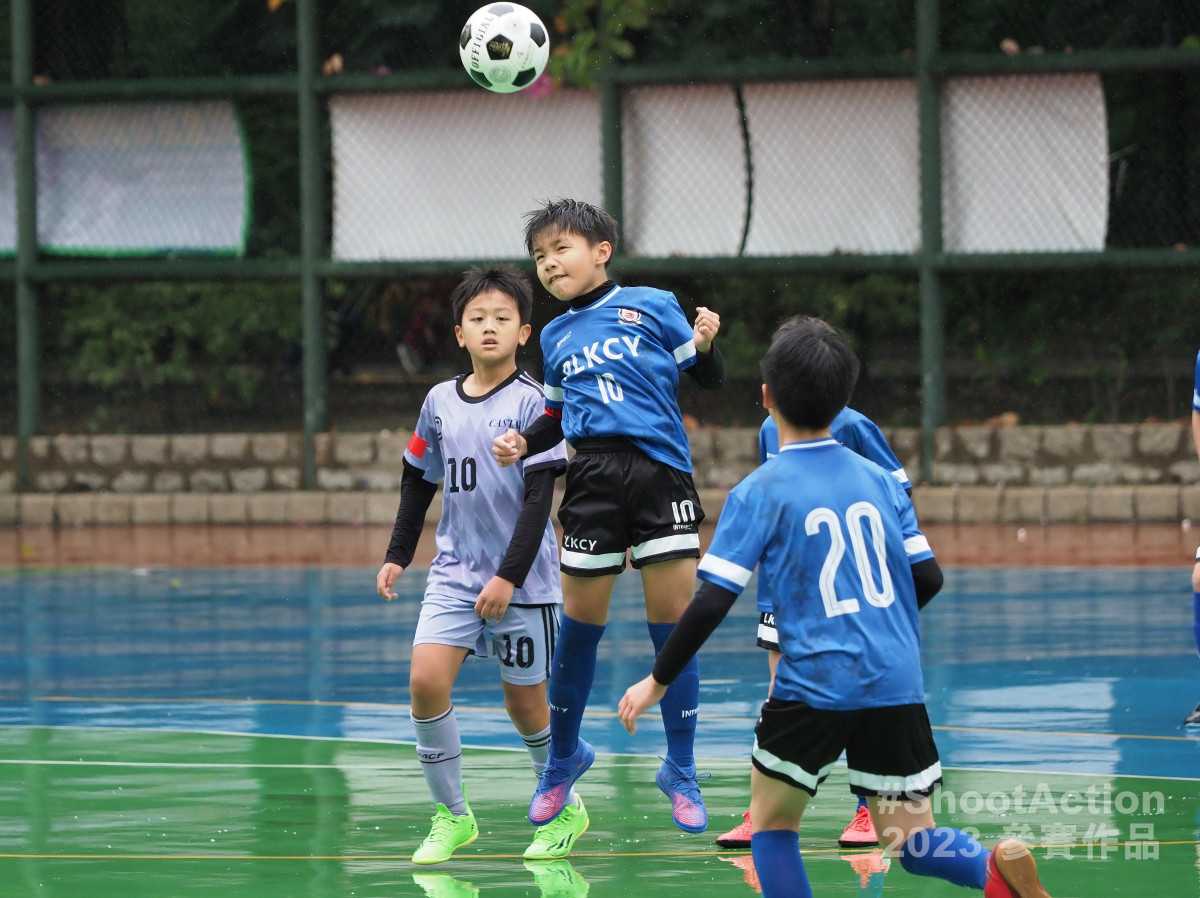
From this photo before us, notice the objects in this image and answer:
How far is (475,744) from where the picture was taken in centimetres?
835

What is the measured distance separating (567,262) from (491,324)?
330mm

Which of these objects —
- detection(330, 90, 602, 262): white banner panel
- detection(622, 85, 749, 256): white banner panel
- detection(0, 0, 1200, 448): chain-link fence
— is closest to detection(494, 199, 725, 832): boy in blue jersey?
detection(0, 0, 1200, 448): chain-link fence

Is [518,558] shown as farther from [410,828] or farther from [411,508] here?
[410,828]

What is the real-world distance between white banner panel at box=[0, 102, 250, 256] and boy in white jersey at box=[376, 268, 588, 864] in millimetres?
13558

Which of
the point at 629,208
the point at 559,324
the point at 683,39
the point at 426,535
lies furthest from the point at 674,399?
the point at 683,39

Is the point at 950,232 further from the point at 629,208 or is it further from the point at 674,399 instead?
the point at 674,399

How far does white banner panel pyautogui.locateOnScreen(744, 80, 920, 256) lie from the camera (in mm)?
18031

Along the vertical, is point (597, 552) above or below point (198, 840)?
above

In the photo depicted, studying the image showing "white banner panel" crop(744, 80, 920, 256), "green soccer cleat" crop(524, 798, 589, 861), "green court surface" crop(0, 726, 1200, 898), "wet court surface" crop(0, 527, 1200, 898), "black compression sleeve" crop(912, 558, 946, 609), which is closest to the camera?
"black compression sleeve" crop(912, 558, 946, 609)

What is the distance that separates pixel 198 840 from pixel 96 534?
1210 centimetres

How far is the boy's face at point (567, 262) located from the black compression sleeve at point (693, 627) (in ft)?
6.99

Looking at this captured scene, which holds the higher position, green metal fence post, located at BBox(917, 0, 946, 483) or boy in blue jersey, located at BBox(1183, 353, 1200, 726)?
green metal fence post, located at BBox(917, 0, 946, 483)

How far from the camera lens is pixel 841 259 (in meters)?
18.0

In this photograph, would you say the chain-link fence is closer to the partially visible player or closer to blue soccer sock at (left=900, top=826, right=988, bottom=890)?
the partially visible player
